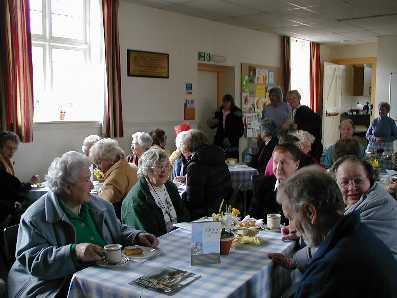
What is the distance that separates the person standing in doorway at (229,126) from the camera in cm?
777

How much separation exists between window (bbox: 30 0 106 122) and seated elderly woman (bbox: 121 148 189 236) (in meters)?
3.14

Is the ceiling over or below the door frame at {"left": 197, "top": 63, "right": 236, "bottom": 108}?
over

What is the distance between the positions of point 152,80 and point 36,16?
1967 mm

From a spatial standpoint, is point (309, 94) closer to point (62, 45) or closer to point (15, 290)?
point (62, 45)

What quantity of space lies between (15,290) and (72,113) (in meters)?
4.11

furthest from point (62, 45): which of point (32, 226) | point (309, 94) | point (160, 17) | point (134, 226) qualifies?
point (309, 94)

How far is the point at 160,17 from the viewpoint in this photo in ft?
22.9

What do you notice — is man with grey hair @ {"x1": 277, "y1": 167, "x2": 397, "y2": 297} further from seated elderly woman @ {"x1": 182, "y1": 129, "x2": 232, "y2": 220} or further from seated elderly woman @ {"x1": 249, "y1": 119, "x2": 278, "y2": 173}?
seated elderly woman @ {"x1": 249, "y1": 119, "x2": 278, "y2": 173}

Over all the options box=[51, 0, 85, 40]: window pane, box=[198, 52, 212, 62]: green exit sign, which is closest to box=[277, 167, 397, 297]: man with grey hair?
box=[51, 0, 85, 40]: window pane

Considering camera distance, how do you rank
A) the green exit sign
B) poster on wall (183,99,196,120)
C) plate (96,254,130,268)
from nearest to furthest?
plate (96,254,130,268) < poster on wall (183,99,196,120) < the green exit sign

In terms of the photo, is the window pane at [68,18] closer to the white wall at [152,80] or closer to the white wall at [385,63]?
the white wall at [152,80]

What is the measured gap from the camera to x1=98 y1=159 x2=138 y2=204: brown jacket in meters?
3.46

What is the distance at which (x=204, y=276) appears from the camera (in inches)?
77.0

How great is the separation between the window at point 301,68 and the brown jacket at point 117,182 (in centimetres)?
769
